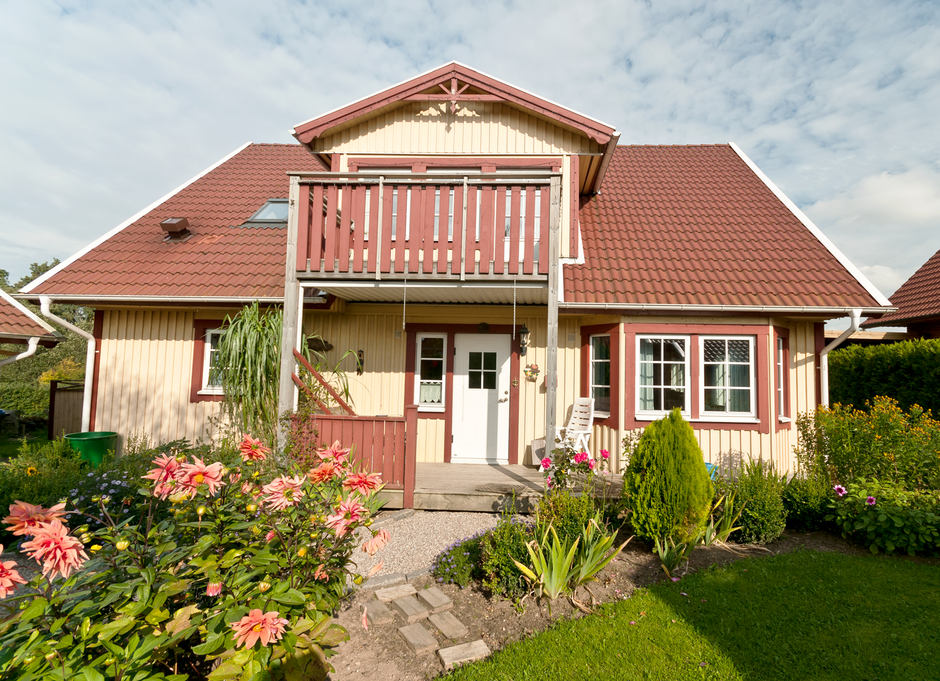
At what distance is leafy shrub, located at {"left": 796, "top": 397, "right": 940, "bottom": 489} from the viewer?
505 centimetres

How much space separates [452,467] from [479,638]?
398 cm

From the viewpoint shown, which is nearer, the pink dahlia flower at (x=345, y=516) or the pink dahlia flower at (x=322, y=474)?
the pink dahlia flower at (x=345, y=516)

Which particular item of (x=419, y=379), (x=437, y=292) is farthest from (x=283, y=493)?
(x=419, y=379)

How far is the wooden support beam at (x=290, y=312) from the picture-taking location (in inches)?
228

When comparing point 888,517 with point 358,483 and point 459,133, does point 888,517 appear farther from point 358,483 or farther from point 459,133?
point 459,133

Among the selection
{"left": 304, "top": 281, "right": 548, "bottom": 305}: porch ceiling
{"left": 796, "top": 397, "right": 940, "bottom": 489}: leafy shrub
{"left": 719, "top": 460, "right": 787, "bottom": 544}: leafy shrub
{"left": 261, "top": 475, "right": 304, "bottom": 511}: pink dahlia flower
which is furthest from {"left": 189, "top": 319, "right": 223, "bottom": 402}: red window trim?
{"left": 796, "top": 397, "right": 940, "bottom": 489}: leafy shrub

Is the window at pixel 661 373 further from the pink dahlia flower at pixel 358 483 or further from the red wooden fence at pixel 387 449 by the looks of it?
the pink dahlia flower at pixel 358 483

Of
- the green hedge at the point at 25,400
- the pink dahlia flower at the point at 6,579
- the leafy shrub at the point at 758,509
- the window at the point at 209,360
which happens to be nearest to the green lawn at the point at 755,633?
the leafy shrub at the point at 758,509

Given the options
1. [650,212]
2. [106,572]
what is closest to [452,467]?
[106,572]

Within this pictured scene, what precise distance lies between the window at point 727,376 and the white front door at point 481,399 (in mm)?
3069

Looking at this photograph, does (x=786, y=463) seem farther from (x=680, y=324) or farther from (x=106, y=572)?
(x=106, y=572)

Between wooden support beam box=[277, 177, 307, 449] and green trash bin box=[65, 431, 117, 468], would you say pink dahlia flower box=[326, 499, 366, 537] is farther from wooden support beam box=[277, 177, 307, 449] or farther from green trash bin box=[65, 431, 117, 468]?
green trash bin box=[65, 431, 117, 468]

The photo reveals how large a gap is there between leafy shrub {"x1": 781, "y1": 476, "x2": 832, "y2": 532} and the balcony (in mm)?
3800

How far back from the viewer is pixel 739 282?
23.4 ft
